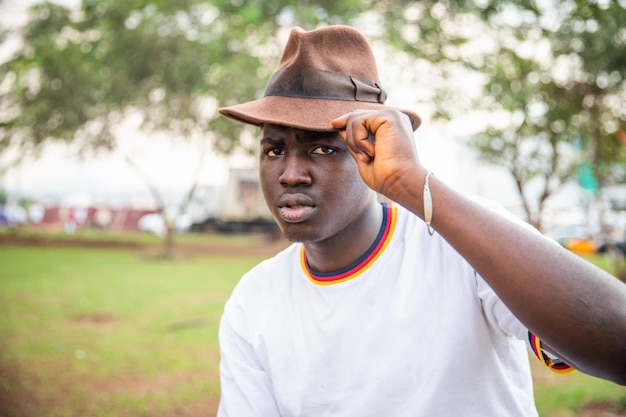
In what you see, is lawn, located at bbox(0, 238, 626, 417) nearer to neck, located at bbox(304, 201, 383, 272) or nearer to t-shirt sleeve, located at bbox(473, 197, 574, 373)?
neck, located at bbox(304, 201, 383, 272)

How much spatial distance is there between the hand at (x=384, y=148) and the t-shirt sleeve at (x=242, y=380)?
38.0 inches

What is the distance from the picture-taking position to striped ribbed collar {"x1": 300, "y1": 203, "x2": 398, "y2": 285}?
2.13 m

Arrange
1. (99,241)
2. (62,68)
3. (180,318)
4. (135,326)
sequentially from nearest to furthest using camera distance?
(135,326) < (180,318) < (62,68) < (99,241)

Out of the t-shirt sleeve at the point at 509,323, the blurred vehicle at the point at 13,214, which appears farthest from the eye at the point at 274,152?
the blurred vehicle at the point at 13,214

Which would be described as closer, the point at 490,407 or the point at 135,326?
the point at 490,407

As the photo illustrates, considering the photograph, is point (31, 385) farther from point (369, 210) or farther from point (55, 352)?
point (369, 210)

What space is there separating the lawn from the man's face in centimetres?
399

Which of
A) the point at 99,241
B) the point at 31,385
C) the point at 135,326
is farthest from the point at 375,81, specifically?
the point at 99,241

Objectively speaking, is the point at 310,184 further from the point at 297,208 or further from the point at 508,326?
the point at 508,326

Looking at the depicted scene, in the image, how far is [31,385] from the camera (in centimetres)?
612

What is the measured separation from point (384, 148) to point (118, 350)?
692 cm

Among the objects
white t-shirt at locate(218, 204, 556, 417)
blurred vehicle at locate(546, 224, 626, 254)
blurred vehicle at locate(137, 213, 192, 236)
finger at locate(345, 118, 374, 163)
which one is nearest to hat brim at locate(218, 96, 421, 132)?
finger at locate(345, 118, 374, 163)

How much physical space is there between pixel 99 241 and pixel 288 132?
27.2 m

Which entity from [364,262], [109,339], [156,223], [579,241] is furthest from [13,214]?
[364,262]
